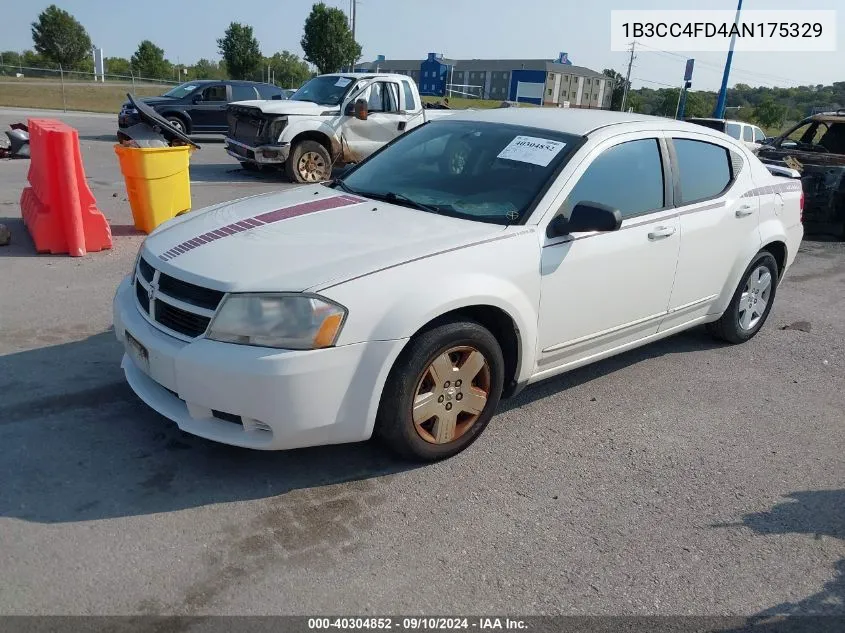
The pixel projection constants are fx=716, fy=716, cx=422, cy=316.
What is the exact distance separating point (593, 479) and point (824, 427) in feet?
5.70

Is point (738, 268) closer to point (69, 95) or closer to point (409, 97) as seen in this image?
point (409, 97)

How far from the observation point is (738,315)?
5410mm

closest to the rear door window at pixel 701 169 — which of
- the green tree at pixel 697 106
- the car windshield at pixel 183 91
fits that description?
the car windshield at pixel 183 91

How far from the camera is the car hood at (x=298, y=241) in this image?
3.14m

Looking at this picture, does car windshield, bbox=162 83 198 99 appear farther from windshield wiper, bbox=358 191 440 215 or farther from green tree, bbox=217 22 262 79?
green tree, bbox=217 22 262 79

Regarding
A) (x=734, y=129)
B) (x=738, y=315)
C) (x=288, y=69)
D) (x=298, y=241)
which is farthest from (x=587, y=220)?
(x=288, y=69)

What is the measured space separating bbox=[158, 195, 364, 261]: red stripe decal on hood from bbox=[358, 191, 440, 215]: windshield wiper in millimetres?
104

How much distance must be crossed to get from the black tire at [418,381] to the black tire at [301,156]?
9774 millimetres

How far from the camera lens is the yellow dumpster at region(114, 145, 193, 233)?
7.54 meters

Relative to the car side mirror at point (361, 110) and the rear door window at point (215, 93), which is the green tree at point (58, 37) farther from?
the car side mirror at point (361, 110)

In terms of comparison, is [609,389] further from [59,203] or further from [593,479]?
[59,203]

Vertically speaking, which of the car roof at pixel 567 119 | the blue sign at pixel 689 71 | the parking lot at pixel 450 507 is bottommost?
the parking lot at pixel 450 507

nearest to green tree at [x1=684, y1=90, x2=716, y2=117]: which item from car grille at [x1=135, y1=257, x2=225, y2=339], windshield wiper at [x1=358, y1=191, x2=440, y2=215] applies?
windshield wiper at [x1=358, y1=191, x2=440, y2=215]

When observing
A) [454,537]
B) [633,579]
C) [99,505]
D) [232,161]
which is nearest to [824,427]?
[633,579]
